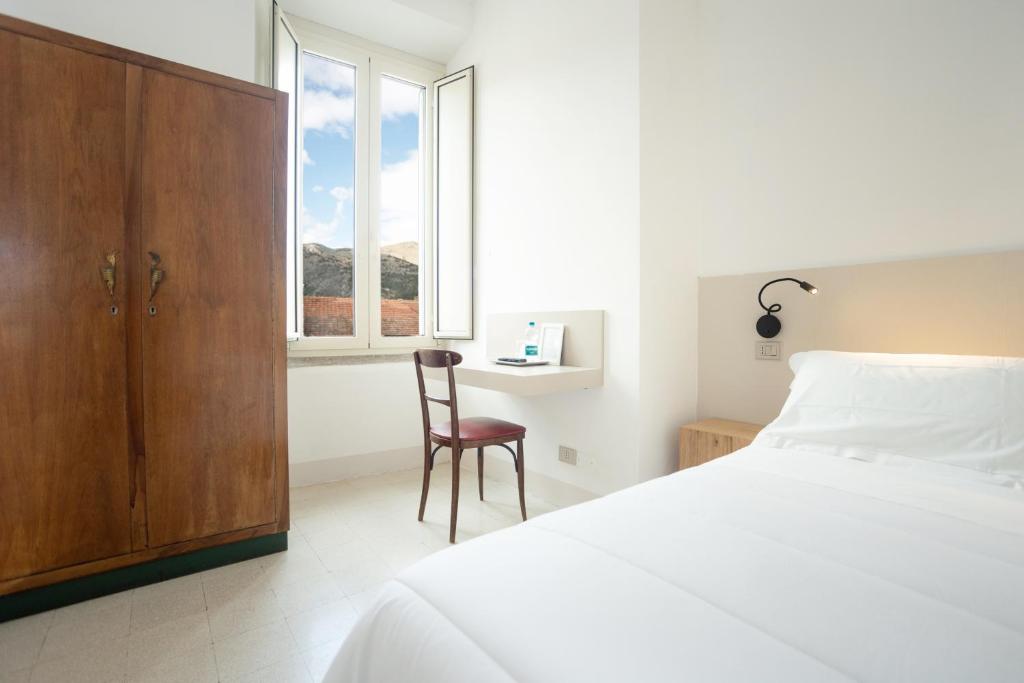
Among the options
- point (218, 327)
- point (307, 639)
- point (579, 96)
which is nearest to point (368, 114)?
point (579, 96)

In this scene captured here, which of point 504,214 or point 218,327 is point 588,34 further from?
point 218,327

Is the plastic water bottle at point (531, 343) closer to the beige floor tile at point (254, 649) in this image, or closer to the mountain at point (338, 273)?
the mountain at point (338, 273)

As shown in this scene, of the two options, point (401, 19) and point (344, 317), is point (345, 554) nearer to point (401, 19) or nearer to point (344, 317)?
point (344, 317)

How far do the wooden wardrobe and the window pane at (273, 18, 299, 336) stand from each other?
0.73 metres

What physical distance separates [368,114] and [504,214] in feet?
4.18

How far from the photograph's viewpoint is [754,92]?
8.07 ft

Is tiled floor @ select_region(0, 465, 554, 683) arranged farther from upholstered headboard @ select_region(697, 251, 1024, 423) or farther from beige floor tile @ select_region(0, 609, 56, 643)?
upholstered headboard @ select_region(697, 251, 1024, 423)

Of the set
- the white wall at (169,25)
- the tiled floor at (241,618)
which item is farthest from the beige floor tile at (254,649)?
the white wall at (169,25)

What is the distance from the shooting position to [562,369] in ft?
8.53

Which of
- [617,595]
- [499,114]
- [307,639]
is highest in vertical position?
[499,114]

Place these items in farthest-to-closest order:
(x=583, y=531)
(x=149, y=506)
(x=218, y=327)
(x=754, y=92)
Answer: (x=754, y=92)
(x=218, y=327)
(x=149, y=506)
(x=583, y=531)

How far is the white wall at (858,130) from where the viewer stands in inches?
71.4

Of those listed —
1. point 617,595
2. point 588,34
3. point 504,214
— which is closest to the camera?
point 617,595

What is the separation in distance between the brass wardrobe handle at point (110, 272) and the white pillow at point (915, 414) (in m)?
2.49
